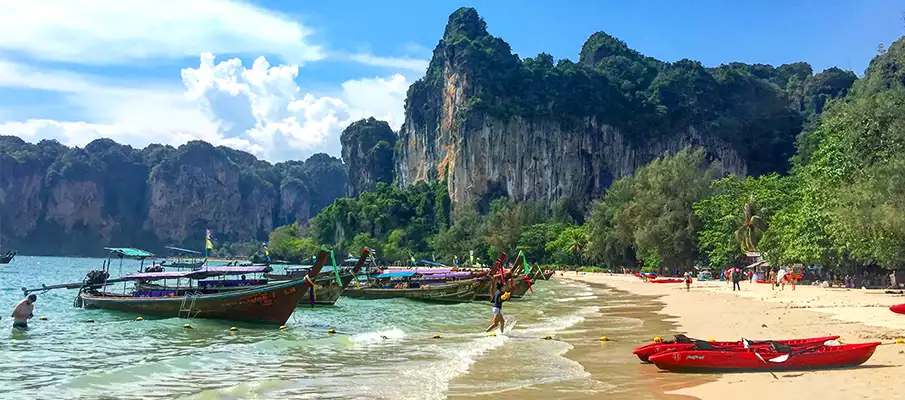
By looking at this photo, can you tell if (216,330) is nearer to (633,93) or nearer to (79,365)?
(79,365)

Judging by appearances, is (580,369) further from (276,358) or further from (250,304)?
(250,304)

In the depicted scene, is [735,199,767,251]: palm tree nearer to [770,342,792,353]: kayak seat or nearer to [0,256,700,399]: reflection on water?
[0,256,700,399]: reflection on water

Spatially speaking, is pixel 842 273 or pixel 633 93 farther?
pixel 633 93

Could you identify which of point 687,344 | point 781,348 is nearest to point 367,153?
point 687,344

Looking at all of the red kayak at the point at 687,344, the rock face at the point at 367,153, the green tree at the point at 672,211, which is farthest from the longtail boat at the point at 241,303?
the rock face at the point at 367,153

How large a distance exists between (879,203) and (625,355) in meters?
16.4

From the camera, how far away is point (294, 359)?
14852 mm

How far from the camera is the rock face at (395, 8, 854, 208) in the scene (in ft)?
376

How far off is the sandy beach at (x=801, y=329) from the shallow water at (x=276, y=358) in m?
2.45

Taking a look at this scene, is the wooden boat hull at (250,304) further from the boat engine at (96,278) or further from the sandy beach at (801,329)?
the sandy beach at (801,329)

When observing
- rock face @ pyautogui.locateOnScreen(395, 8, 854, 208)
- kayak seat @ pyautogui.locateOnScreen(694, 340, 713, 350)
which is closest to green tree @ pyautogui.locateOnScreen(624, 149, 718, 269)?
rock face @ pyautogui.locateOnScreen(395, 8, 854, 208)

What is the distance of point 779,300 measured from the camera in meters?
29.9

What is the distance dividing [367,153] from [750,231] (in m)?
130

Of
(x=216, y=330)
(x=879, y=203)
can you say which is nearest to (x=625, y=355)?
(x=216, y=330)
